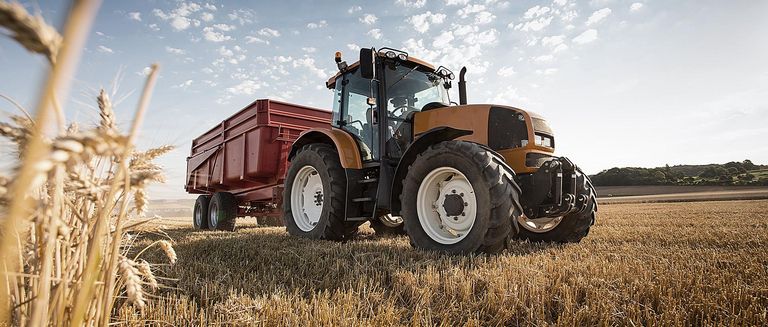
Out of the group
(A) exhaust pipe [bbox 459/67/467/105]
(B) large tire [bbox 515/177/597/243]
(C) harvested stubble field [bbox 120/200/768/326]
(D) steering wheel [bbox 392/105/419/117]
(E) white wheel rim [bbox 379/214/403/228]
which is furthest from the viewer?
(E) white wheel rim [bbox 379/214/403/228]

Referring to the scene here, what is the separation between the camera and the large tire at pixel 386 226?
6.08 metres

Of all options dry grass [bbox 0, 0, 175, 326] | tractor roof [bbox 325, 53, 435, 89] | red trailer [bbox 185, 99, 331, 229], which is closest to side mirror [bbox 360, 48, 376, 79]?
tractor roof [bbox 325, 53, 435, 89]

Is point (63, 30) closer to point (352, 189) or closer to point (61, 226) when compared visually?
point (61, 226)

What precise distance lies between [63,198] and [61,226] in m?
0.13

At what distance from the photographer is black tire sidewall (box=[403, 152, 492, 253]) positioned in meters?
3.40

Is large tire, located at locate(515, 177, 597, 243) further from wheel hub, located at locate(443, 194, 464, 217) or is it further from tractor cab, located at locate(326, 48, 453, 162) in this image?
tractor cab, located at locate(326, 48, 453, 162)

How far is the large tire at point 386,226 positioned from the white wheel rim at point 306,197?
3.24 ft

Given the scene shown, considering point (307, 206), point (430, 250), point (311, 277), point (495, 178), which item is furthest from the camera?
point (307, 206)

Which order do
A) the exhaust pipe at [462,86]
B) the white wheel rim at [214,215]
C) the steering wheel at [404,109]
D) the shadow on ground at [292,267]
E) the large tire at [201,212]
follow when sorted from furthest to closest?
the large tire at [201,212], the white wheel rim at [214,215], the exhaust pipe at [462,86], the steering wheel at [404,109], the shadow on ground at [292,267]

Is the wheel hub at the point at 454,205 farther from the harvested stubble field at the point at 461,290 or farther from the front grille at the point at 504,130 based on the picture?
the front grille at the point at 504,130

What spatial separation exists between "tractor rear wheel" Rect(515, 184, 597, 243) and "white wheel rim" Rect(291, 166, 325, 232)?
2879 mm

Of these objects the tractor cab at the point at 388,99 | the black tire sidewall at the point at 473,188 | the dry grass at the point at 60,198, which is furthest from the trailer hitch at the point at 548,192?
the dry grass at the point at 60,198

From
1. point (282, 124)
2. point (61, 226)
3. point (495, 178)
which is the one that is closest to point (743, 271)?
point (495, 178)

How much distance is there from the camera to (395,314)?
6.10ft
